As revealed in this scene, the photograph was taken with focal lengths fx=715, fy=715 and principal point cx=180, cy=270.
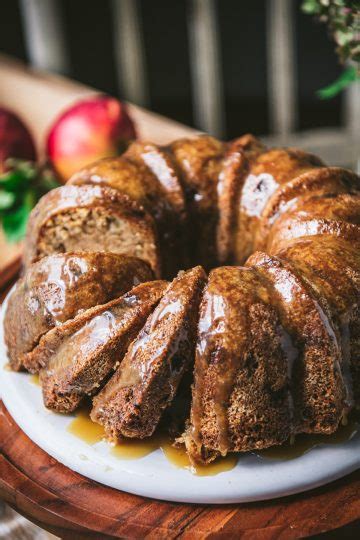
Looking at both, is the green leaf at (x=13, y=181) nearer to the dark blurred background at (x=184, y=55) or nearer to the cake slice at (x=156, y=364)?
the cake slice at (x=156, y=364)

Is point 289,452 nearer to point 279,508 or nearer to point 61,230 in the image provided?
point 279,508

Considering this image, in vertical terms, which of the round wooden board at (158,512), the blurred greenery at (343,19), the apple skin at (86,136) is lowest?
the round wooden board at (158,512)

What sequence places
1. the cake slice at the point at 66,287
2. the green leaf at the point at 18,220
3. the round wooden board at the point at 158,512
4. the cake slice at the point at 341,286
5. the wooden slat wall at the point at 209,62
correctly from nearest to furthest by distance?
the round wooden board at the point at 158,512 → the cake slice at the point at 341,286 → the cake slice at the point at 66,287 → the green leaf at the point at 18,220 → the wooden slat wall at the point at 209,62

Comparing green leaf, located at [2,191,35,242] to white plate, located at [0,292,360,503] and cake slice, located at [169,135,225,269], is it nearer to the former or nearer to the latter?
cake slice, located at [169,135,225,269]

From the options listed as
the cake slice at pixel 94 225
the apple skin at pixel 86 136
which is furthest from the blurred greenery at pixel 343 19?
the apple skin at pixel 86 136

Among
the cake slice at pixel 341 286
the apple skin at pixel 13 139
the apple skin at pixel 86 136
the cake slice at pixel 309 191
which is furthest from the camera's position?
the apple skin at pixel 13 139

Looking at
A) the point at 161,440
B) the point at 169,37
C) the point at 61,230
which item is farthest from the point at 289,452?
the point at 169,37
